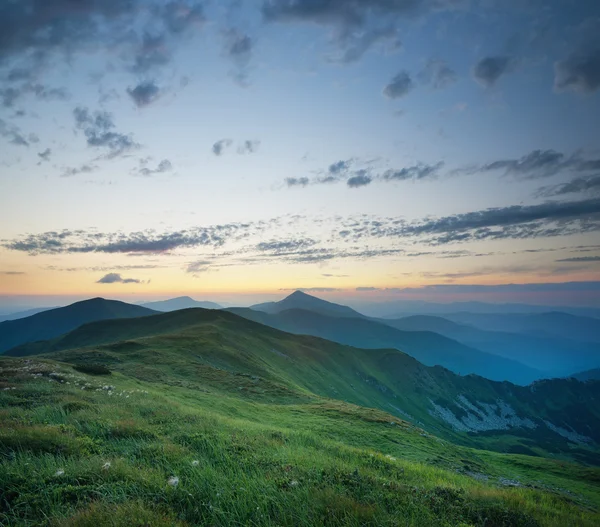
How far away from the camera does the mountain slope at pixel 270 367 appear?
159ft

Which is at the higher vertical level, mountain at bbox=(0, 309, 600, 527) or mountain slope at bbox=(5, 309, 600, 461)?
mountain at bbox=(0, 309, 600, 527)

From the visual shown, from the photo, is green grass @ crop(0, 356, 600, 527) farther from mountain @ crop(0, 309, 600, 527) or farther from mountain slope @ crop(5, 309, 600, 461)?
mountain slope @ crop(5, 309, 600, 461)

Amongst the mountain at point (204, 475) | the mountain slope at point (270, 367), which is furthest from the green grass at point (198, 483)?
the mountain slope at point (270, 367)

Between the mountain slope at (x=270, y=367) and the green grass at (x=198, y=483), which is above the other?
the green grass at (x=198, y=483)

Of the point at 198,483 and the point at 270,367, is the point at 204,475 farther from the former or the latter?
the point at 270,367

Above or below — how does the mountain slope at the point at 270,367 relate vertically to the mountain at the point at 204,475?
below

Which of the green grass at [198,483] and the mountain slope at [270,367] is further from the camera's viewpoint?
the mountain slope at [270,367]

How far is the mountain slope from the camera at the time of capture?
1906 inches

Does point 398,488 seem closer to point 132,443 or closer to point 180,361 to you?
point 132,443

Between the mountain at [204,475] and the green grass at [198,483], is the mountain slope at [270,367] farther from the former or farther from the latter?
the green grass at [198,483]

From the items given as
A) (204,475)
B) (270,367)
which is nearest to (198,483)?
(204,475)

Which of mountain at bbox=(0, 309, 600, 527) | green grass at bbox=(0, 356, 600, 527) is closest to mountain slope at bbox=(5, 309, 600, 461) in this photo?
mountain at bbox=(0, 309, 600, 527)

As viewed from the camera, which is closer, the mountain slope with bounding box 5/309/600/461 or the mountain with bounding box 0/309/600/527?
the mountain with bounding box 0/309/600/527

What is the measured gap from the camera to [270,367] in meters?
83.2
